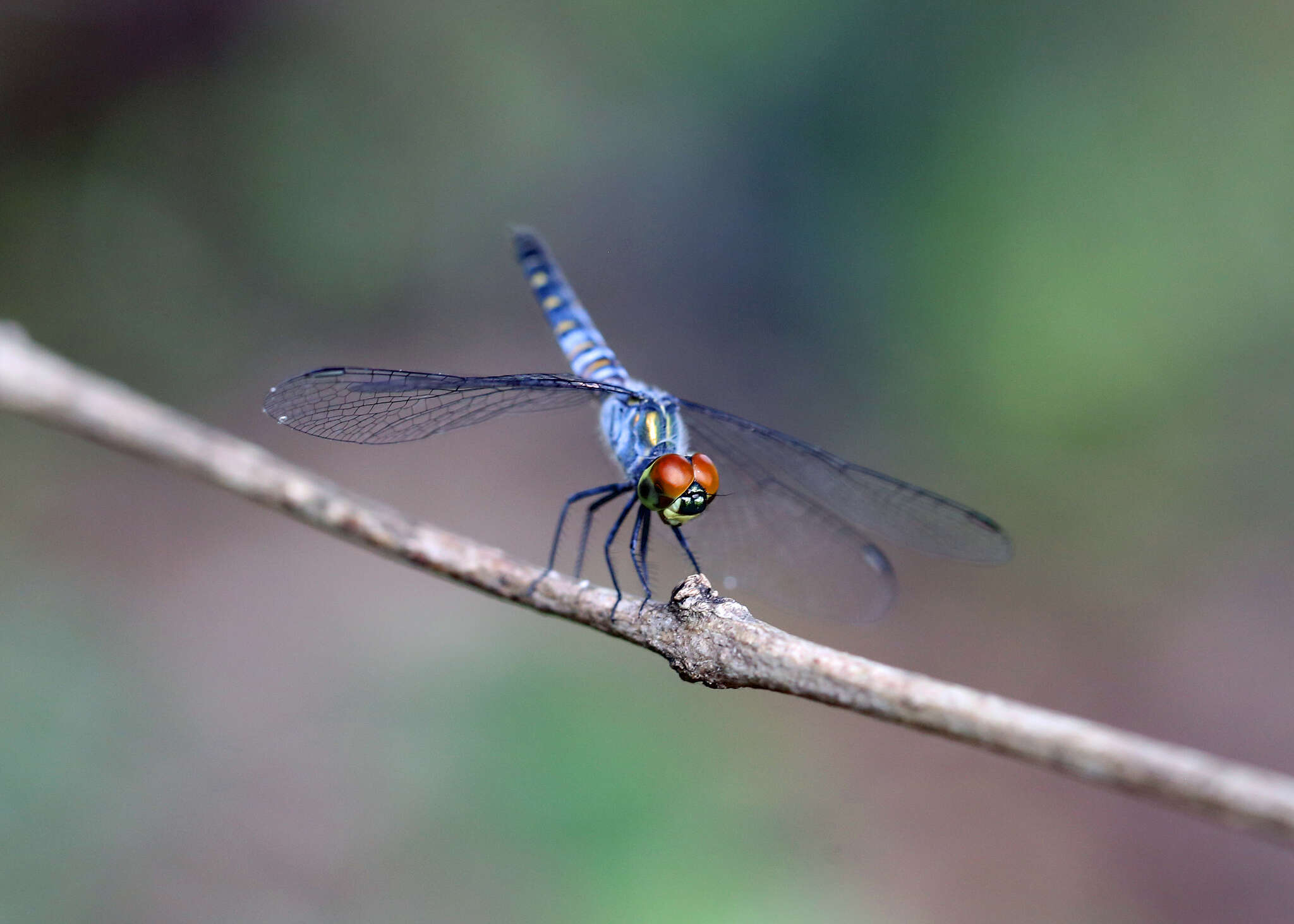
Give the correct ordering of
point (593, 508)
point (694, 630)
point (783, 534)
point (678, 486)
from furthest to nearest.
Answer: point (783, 534) < point (593, 508) < point (678, 486) < point (694, 630)

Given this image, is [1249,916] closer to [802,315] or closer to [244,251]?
[802,315]

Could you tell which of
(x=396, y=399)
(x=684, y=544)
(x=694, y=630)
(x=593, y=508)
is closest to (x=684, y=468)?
(x=684, y=544)

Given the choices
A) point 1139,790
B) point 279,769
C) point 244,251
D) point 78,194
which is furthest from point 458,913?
point 78,194

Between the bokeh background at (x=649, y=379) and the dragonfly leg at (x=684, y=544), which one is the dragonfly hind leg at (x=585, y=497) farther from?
the bokeh background at (x=649, y=379)

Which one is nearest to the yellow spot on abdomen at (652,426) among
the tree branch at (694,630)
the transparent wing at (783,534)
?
the transparent wing at (783,534)

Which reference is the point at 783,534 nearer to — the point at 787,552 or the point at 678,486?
the point at 787,552
